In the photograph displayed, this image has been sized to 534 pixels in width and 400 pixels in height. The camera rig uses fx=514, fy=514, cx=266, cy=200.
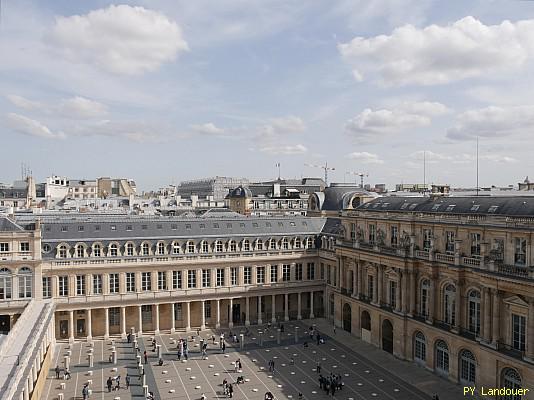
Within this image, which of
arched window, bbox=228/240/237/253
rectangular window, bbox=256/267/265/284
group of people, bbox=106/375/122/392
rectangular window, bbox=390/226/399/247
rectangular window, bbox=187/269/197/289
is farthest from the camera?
rectangular window, bbox=256/267/265/284

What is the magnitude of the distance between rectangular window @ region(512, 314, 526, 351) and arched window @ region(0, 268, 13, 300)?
56.1 meters

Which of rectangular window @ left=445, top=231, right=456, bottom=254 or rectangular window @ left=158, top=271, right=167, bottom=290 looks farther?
rectangular window @ left=158, top=271, right=167, bottom=290

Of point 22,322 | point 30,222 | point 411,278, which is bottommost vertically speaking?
point 22,322

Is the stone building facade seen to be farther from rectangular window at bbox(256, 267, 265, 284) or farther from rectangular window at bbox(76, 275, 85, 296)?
rectangular window at bbox(76, 275, 85, 296)

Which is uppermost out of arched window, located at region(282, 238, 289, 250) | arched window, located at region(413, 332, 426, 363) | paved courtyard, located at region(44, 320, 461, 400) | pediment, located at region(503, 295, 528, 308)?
arched window, located at region(282, 238, 289, 250)

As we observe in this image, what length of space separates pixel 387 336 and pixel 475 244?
18.2 meters

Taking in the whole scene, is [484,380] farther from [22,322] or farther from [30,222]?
[30,222]

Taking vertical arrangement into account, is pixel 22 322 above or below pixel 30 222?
below

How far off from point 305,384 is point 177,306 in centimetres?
2766


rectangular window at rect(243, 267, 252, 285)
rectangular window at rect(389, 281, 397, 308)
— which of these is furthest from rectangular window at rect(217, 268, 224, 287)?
rectangular window at rect(389, 281, 397, 308)

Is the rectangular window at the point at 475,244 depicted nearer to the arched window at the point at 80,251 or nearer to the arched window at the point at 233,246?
the arched window at the point at 233,246

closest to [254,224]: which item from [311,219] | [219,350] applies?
[311,219]

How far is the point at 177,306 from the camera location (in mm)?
73875

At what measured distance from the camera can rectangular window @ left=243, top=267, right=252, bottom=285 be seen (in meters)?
76.7
